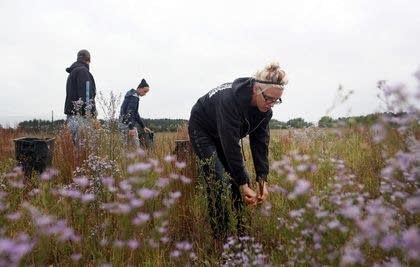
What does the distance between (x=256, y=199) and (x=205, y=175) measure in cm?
50

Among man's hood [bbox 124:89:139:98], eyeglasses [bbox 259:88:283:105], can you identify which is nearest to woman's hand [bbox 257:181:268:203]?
eyeglasses [bbox 259:88:283:105]

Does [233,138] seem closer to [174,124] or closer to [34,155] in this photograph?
[34,155]

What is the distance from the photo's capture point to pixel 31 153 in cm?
661

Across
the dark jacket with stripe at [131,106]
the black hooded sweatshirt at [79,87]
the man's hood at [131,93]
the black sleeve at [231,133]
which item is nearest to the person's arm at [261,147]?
the black sleeve at [231,133]

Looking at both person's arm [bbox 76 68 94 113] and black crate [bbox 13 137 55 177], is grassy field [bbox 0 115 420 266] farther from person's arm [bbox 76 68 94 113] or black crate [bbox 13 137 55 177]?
person's arm [bbox 76 68 94 113]

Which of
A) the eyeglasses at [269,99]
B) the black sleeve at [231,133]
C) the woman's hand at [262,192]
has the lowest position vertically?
the woman's hand at [262,192]

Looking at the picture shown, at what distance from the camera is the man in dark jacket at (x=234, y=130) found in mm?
3600

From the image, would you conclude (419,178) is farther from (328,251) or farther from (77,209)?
(77,209)

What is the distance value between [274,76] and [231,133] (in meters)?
0.52

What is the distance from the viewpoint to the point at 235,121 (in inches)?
141

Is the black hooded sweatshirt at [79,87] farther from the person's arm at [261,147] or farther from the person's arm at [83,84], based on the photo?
the person's arm at [261,147]

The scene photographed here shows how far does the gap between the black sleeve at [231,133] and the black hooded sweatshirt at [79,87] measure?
14.0 feet

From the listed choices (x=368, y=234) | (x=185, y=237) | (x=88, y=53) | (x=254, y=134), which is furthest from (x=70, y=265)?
(x=88, y=53)

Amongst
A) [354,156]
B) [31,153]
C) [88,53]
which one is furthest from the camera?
[88,53]
